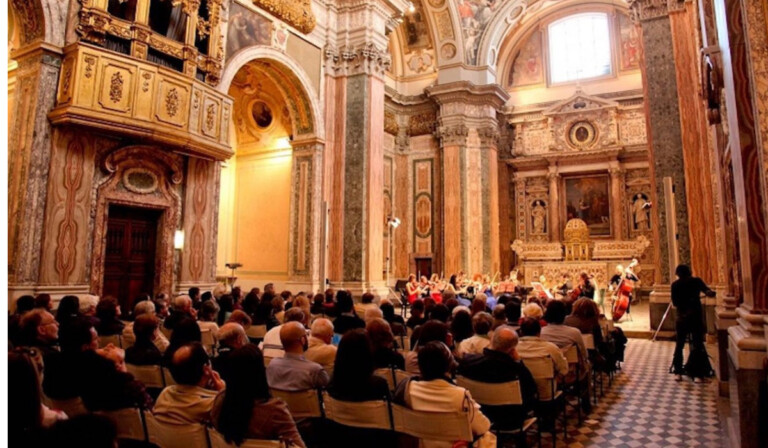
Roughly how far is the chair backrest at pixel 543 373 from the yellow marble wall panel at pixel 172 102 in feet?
22.5

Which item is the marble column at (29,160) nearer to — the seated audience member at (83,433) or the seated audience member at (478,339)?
the seated audience member at (478,339)

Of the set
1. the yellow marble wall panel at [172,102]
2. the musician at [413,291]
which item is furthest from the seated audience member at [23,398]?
the musician at [413,291]

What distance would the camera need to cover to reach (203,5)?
376 inches

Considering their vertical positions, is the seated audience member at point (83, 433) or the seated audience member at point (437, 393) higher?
the seated audience member at point (83, 433)

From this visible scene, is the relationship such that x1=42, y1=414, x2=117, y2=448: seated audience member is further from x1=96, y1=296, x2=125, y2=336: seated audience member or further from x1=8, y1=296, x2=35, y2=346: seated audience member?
x1=96, y1=296, x2=125, y2=336: seated audience member

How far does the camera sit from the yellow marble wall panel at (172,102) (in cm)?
795

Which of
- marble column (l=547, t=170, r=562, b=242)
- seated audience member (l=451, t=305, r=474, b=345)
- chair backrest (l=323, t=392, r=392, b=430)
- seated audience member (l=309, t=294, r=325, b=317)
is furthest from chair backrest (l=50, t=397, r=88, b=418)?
marble column (l=547, t=170, r=562, b=242)

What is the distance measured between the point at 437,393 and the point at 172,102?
24.0 feet

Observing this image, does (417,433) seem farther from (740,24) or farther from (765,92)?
(740,24)

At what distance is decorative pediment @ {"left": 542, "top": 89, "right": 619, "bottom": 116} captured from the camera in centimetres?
1898

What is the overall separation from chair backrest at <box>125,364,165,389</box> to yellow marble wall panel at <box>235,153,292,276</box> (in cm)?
903

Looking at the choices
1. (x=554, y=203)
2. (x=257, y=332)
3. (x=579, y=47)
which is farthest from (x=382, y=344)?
(x=579, y=47)

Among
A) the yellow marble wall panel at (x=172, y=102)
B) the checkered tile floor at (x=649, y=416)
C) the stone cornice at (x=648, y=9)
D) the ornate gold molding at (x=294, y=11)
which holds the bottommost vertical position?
the checkered tile floor at (x=649, y=416)

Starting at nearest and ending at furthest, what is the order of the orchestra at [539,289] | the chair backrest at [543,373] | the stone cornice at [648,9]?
the chair backrest at [543,373], the stone cornice at [648,9], the orchestra at [539,289]
